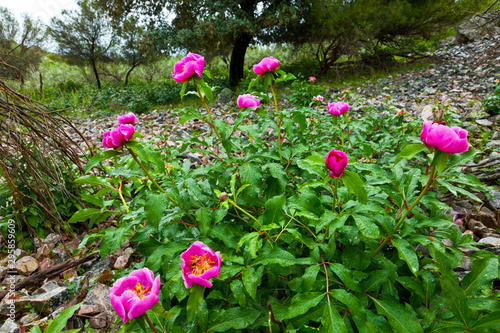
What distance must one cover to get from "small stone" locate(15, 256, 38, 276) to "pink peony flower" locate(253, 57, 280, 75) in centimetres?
162

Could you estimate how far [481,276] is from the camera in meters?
0.75

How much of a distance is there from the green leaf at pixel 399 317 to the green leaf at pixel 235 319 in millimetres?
334

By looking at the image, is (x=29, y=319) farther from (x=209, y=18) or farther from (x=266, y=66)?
(x=209, y=18)

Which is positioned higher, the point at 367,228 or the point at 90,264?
the point at 367,228

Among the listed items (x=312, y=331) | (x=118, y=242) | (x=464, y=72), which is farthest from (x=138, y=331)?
(x=464, y=72)

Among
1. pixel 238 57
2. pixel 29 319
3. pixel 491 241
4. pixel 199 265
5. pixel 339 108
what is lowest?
pixel 29 319

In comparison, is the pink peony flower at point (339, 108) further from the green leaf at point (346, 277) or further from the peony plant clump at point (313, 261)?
the green leaf at point (346, 277)

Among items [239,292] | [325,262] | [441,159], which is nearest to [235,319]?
[239,292]

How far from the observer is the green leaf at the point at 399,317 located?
0.63 meters

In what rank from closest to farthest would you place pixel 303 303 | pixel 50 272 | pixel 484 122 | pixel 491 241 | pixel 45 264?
pixel 303 303, pixel 491 241, pixel 50 272, pixel 45 264, pixel 484 122

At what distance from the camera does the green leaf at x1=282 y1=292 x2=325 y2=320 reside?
638 millimetres

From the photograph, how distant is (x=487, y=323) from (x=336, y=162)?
486mm

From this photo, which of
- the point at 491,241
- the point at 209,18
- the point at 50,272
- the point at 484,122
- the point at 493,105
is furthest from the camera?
the point at 209,18

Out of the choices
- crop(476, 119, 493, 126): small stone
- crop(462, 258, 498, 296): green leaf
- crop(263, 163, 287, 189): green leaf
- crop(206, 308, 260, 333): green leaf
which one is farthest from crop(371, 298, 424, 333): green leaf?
crop(476, 119, 493, 126): small stone
